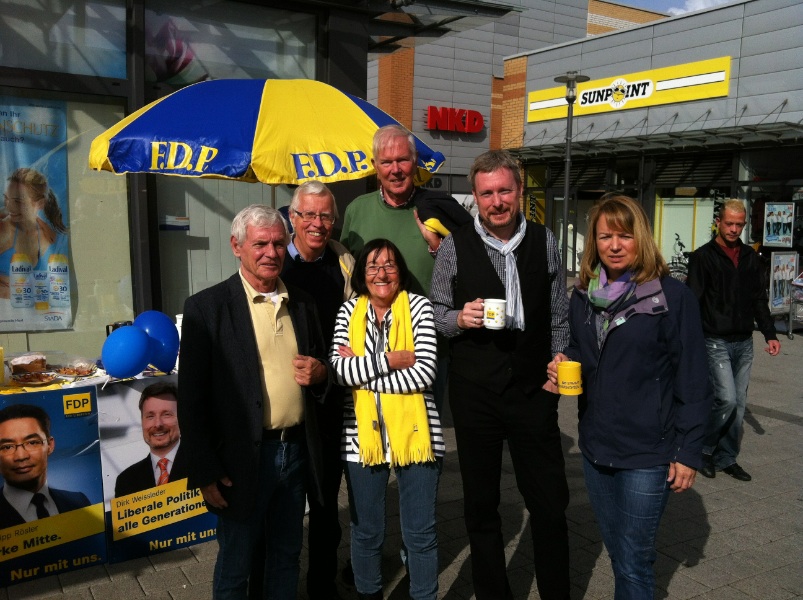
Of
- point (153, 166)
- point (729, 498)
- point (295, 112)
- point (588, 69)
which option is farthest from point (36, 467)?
point (588, 69)

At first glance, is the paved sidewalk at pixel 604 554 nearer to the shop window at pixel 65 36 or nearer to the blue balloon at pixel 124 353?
the blue balloon at pixel 124 353

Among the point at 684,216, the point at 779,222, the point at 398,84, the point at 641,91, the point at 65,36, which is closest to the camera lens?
the point at 65,36

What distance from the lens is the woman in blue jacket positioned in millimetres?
2553

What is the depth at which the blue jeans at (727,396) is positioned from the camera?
516 centimetres

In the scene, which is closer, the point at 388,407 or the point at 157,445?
the point at 388,407

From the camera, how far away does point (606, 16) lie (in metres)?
36.0

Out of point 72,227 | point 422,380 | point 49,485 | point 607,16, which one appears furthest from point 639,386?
point 607,16

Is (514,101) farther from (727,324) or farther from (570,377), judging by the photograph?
(570,377)

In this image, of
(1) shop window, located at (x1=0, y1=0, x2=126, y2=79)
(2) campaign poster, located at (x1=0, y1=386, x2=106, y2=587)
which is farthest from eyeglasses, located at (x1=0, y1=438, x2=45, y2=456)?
(1) shop window, located at (x1=0, y1=0, x2=126, y2=79)

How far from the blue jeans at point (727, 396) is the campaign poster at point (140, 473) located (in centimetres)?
371

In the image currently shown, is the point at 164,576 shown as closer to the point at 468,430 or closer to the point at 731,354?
the point at 468,430

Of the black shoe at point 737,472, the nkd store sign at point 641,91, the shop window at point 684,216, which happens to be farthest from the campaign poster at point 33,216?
the nkd store sign at point 641,91

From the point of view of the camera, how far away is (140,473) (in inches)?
147

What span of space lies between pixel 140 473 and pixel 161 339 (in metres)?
0.72
